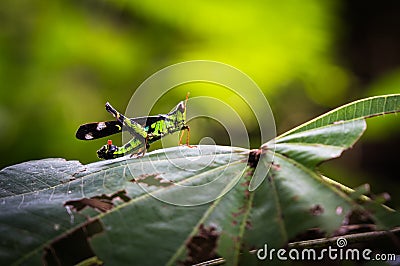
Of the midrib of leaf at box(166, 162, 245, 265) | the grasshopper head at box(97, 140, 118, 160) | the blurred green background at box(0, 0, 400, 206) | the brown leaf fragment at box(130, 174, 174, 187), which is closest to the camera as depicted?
the midrib of leaf at box(166, 162, 245, 265)

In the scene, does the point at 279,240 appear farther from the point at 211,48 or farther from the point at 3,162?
the point at 211,48

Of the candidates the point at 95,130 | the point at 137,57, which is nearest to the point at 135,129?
the point at 95,130

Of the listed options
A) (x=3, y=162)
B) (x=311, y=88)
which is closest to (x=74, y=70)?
(x=3, y=162)

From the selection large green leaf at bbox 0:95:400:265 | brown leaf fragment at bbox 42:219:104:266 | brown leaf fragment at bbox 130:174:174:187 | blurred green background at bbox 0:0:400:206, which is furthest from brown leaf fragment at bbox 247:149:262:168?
blurred green background at bbox 0:0:400:206

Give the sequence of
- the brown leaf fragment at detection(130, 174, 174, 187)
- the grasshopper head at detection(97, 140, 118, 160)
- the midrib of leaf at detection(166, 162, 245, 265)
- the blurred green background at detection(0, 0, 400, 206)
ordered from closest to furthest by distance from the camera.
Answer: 1. the midrib of leaf at detection(166, 162, 245, 265)
2. the brown leaf fragment at detection(130, 174, 174, 187)
3. the grasshopper head at detection(97, 140, 118, 160)
4. the blurred green background at detection(0, 0, 400, 206)

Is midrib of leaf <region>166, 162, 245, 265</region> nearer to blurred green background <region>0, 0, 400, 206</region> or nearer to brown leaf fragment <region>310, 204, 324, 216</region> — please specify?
brown leaf fragment <region>310, 204, 324, 216</region>

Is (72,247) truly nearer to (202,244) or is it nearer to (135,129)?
(202,244)
